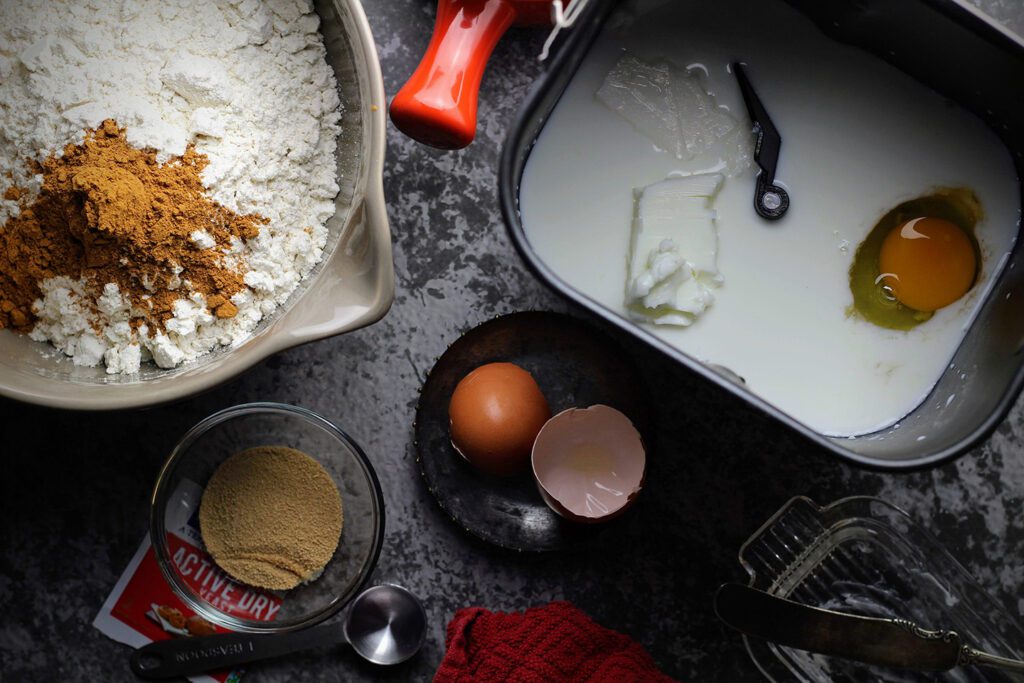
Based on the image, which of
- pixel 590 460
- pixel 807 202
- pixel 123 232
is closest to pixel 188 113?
pixel 123 232

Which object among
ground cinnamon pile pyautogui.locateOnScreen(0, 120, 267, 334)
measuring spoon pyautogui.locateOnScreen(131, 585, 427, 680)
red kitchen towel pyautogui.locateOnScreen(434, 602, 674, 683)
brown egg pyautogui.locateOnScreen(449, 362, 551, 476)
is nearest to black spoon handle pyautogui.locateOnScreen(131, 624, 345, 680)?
measuring spoon pyautogui.locateOnScreen(131, 585, 427, 680)

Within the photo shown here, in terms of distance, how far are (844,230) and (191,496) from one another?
40.3 inches

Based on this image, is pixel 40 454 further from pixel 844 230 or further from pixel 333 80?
pixel 844 230

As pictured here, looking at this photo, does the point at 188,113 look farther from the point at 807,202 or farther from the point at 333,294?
the point at 807,202

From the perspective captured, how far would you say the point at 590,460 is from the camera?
46.7 inches

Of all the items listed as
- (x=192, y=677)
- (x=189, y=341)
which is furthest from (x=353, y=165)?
Answer: (x=192, y=677)

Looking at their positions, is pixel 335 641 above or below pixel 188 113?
below

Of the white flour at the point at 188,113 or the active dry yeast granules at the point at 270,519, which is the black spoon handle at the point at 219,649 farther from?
the white flour at the point at 188,113

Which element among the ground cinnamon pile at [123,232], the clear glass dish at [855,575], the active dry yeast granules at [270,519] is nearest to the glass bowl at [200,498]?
the active dry yeast granules at [270,519]

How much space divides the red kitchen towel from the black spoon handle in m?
0.19

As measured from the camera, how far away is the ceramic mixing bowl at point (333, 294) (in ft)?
3.06

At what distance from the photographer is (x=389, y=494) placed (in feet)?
4.11

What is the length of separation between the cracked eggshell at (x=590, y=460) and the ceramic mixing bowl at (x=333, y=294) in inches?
13.9

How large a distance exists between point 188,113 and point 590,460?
70 cm
